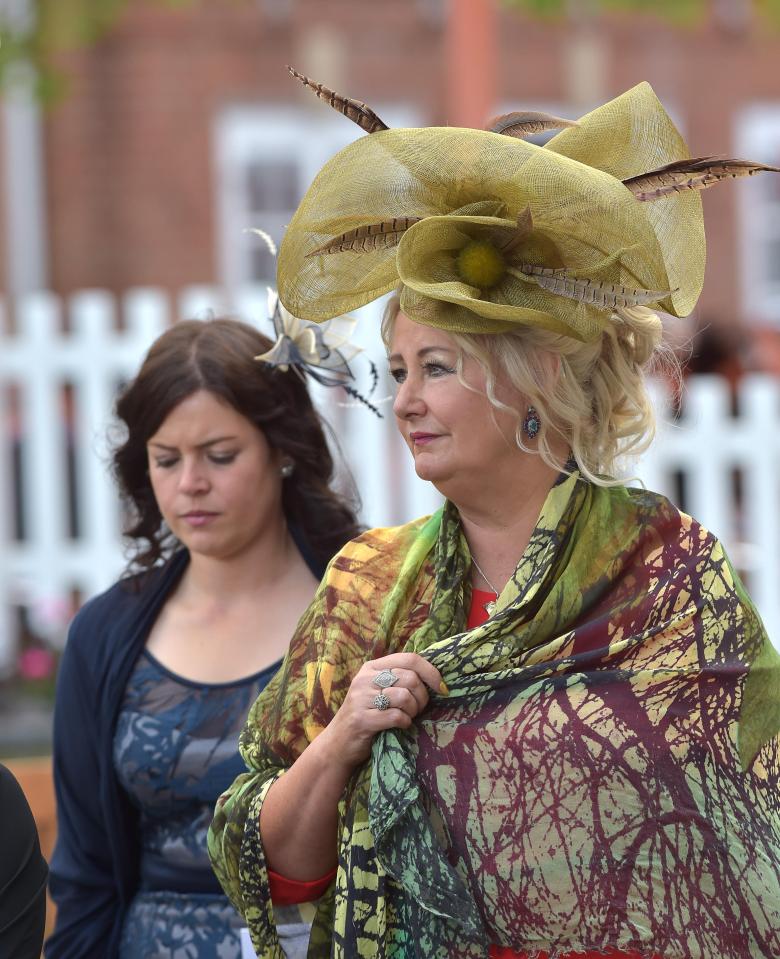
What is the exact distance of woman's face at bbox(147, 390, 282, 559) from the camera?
2.89 meters

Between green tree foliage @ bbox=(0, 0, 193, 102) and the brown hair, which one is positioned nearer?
the brown hair

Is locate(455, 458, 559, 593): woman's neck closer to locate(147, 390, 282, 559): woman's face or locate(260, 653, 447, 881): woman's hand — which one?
locate(260, 653, 447, 881): woman's hand

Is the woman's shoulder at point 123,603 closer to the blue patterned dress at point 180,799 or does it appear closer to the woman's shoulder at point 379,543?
the blue patterned dress at point 180,799

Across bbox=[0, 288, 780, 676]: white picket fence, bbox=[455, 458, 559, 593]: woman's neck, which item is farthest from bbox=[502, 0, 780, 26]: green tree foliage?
bbox=[455, 458, 559, 593]: woman's neck

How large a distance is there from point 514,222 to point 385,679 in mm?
695

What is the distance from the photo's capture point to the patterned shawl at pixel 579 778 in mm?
2123

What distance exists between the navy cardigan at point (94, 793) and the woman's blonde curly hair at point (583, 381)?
864 millimetres

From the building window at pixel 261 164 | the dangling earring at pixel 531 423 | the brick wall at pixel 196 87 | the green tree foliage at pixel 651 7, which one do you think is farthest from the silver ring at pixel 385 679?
the building window at pixel 261 164

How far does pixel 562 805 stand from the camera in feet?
7.02

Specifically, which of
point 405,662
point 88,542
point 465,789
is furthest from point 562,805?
point 88,542

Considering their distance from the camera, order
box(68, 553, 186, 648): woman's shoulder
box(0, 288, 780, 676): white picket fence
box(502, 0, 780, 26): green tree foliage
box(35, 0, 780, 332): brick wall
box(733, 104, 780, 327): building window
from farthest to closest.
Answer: box(733, 104, 780, 327): building window → box(35, 0, 780, 332): brick wall → box(502, 0, 780, 26): green tree foliage → box(0, 288, 780, 676): white picket fence → box(68, 553, 186, 648): woman's shoulder

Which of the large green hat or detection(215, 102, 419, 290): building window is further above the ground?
detection(215, 102, 419, 290): building window

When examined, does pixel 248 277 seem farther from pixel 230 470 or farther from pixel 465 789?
pixel 465 789

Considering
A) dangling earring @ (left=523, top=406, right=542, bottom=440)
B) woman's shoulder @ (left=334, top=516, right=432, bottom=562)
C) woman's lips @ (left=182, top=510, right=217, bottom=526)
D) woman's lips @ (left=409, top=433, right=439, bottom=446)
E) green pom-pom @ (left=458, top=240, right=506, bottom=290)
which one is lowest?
woman's shoulder @ (left=334, top=516, right=432, bottom=562)
